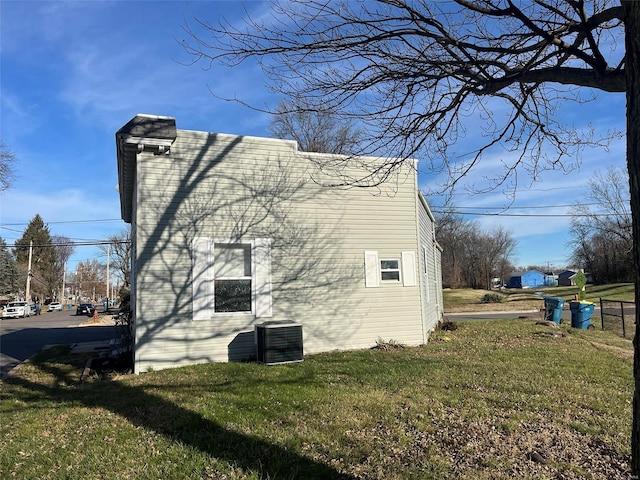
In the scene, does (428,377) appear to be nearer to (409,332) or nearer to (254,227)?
(409,332)

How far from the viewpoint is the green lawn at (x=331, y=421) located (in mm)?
4004

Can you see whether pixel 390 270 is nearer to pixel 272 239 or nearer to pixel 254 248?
pixel 272 239

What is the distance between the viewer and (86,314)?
45875 mm

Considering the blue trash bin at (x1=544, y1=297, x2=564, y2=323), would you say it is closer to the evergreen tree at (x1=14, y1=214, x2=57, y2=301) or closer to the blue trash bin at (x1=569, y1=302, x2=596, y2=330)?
the blue trash bin at (x1=569, y1=302, x2=596, y2=330)

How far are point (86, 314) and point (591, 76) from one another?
5044cm

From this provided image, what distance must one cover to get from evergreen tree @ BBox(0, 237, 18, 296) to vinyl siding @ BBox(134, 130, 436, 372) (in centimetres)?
5195

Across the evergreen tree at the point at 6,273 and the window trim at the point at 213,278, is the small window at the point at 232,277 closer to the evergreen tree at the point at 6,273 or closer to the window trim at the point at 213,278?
the window trim at the point at 213,278

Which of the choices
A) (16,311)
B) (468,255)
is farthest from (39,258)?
(468,255)

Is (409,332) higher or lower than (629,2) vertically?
lower

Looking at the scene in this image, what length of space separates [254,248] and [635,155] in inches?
309

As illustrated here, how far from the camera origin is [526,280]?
3659 inches

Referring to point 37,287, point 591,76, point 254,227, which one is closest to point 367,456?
point 591,76

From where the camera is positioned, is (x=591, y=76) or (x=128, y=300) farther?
(x=128, y=300)

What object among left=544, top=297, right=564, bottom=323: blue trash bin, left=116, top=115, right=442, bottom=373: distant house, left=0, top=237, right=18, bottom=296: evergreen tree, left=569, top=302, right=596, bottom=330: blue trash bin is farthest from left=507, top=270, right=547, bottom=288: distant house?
left=116, top=115, right=442, bottom=373: distant house
